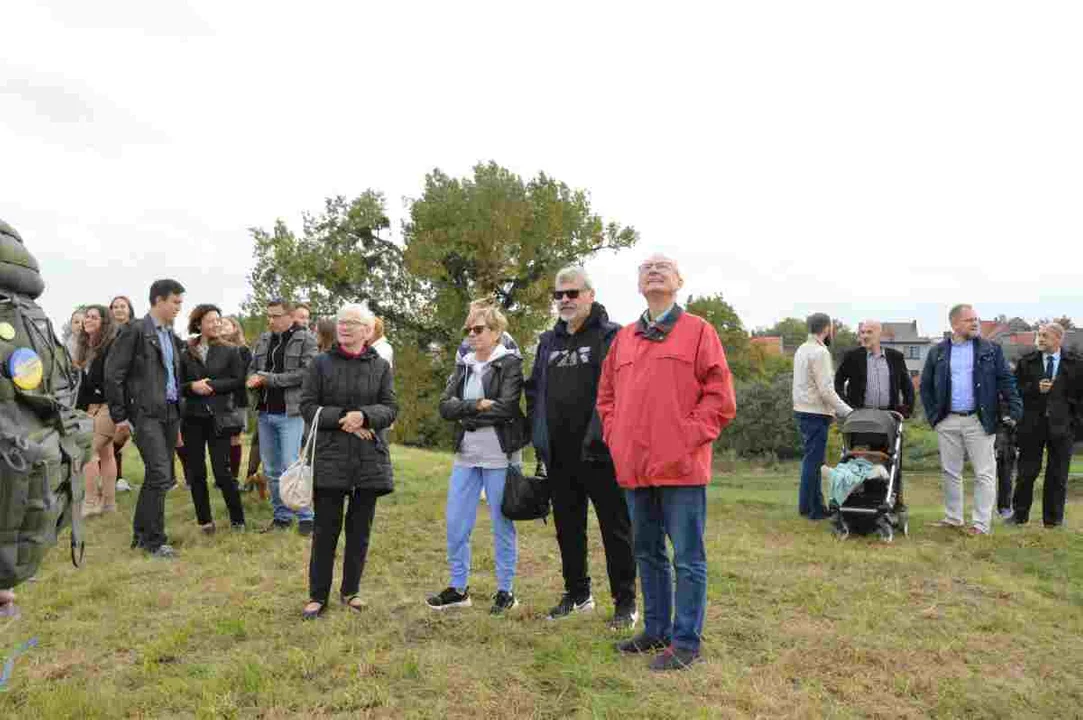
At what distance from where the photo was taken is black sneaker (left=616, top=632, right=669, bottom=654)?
4598mm

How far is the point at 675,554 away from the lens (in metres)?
4.49

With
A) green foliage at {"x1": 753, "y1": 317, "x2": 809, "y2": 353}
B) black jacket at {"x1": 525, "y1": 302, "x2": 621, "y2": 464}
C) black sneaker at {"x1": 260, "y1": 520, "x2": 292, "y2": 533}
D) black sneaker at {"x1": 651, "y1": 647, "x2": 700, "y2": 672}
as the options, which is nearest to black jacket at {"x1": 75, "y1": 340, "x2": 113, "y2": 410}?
black sneaker at {"x1": 260, "y1": 520, "x2": 292, "y2": 533}

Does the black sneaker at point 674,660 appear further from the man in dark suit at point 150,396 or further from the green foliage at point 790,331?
the green foliage at point 790,331

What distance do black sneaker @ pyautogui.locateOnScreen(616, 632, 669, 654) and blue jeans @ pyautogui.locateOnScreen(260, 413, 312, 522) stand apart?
4086 mm

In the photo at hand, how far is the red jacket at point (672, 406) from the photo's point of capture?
4.29 metres

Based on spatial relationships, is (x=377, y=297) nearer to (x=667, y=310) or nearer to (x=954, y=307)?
(x=954, y=307)

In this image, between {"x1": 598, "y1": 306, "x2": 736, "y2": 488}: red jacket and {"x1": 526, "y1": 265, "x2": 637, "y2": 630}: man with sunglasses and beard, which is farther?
{"x1": 526, "y1": 265, "x2": 637, "y2": 630}: man with sunglasses and beard

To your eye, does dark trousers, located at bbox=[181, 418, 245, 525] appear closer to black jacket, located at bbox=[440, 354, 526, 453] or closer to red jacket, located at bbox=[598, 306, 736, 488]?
black jacket, located at bbox=[440, 354, 526, 453]

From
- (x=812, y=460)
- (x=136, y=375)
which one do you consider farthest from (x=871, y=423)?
(x=136, y=375)

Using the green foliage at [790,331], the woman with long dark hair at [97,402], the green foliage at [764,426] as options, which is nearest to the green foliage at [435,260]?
the green foliage at [764,426]

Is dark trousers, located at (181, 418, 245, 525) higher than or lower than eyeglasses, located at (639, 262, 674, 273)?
lower

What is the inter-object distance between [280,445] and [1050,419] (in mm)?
7645

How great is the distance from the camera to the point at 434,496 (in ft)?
31.2

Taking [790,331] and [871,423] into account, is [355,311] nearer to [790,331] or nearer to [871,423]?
[871,423]
